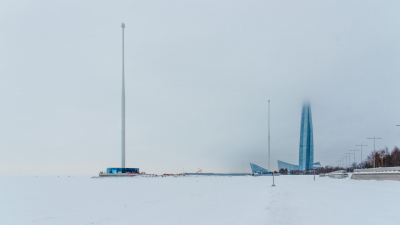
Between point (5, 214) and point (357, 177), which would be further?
point (357, 177)

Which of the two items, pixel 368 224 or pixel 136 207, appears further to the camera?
pixel 136 207

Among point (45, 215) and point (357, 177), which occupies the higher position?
point (45, 215)

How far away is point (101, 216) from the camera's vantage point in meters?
13.7

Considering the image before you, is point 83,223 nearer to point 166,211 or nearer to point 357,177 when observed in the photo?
point 166,211

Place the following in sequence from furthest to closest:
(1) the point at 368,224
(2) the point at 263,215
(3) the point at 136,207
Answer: (3) the point at 136,207 < (2) the point at 263,215 < (1) the point at 368,224

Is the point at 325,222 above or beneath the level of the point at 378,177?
above

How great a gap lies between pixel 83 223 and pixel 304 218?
32.0 feet

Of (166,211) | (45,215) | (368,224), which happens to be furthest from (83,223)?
(368,224)

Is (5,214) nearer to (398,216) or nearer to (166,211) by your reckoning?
(166,211)

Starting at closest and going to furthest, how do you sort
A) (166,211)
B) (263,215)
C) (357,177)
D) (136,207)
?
(263,215), (166,211), (136,207), (357,177)

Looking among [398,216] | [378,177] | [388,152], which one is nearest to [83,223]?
[398,216]

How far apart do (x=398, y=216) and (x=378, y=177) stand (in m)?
44.4

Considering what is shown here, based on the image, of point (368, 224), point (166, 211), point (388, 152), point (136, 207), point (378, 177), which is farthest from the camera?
point (388, 152)

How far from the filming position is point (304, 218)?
42.8ft
